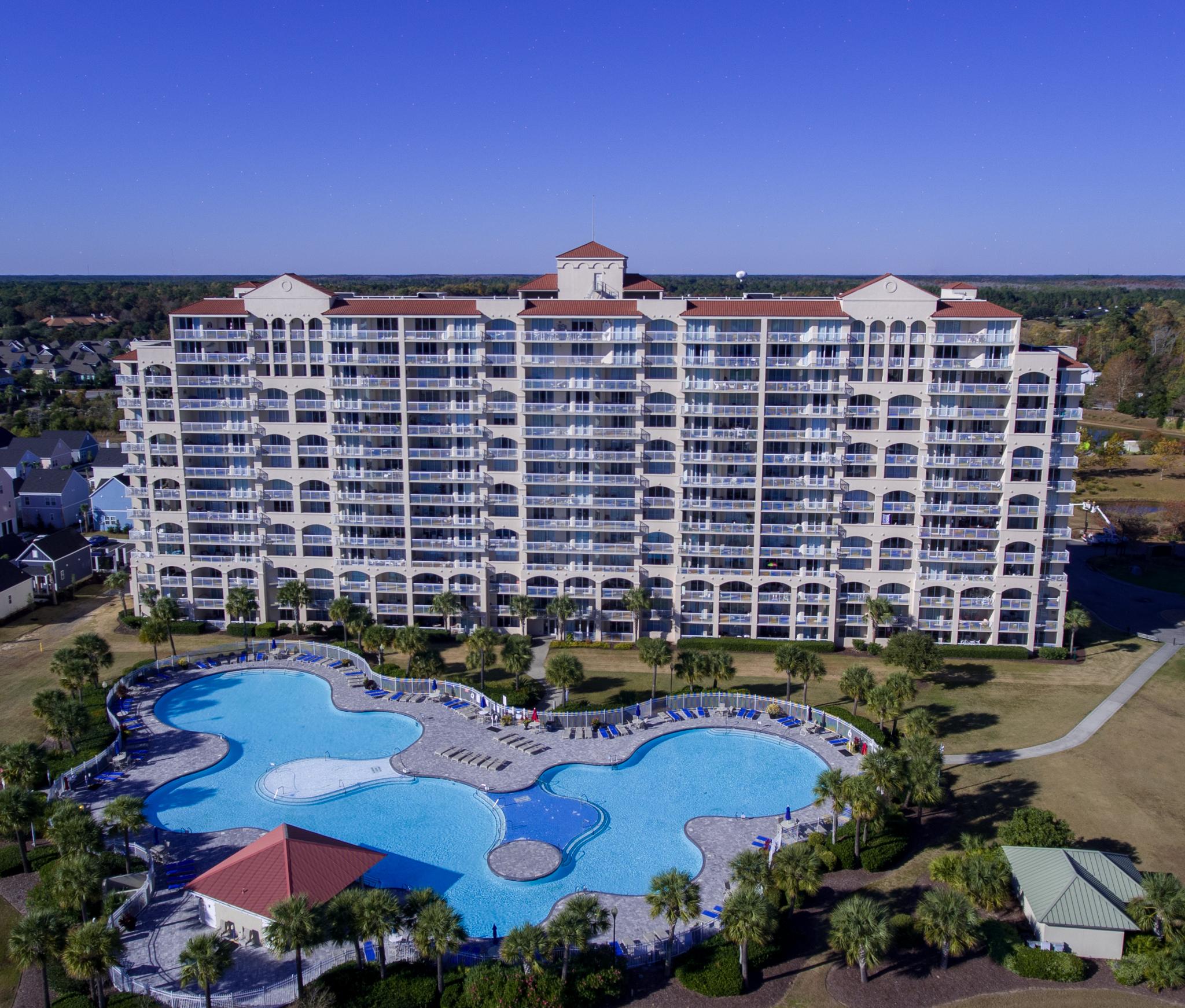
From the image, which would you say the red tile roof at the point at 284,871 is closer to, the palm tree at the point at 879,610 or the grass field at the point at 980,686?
the grass field at the point at 980,686

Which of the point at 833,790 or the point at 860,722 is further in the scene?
the point at 860,722

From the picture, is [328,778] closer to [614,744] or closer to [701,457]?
[614,744]

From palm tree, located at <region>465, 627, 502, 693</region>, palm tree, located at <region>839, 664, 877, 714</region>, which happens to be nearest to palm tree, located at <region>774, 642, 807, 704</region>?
palm tree, located at <region>839, 664, 877, 714</region>

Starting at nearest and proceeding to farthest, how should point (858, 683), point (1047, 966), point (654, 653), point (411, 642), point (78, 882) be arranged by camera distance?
point (1047, 966) < point (78, 882) < point (858, 683) < point (654, 653) < point (411, 642)

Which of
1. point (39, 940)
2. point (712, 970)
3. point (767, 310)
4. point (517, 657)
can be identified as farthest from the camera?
point (767, 310)

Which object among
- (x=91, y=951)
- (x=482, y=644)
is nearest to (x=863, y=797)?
(x=482, y=644)

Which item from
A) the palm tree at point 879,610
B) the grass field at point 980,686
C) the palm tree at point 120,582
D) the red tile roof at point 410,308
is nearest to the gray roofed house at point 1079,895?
the grass field at point 980,686

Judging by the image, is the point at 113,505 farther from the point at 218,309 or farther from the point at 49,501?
the point at 218,309
